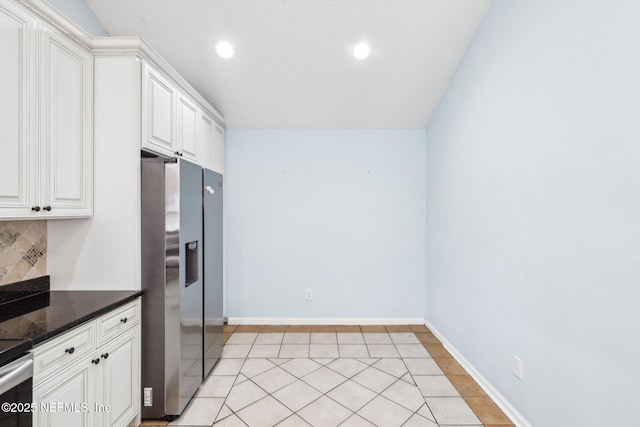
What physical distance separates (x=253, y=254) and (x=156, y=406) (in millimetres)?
1801

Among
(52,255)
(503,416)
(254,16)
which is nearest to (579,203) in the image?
(503,416)

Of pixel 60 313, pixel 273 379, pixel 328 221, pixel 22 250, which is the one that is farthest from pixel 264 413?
pixel 328 221

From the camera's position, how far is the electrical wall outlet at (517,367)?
1.79m

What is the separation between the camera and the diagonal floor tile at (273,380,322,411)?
201cm

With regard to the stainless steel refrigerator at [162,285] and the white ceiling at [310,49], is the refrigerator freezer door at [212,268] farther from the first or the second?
the white ceiling at [310,49]

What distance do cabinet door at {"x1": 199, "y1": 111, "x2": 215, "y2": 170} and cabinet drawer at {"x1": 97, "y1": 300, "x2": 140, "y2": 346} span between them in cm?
148

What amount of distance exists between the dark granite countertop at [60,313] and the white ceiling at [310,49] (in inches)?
82.9

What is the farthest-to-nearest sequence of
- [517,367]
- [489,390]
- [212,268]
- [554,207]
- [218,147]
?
1. [218,147]
2. [212,268]
3. [489,390]
4. [517,367]
5. [554,207]

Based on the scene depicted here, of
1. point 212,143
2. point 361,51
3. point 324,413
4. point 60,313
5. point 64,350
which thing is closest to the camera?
point 64,350

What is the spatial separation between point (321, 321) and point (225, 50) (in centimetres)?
304

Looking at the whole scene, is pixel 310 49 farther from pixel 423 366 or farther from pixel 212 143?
pixel 423 366

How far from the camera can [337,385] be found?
223cm

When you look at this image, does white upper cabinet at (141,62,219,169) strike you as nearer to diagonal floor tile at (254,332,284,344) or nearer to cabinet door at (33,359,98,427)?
cabinet door at (33,359,98,427)

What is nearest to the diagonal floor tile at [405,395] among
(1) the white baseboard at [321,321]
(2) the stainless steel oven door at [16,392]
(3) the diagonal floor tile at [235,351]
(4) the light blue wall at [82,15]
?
(1) the white baseboard at [321,321]
